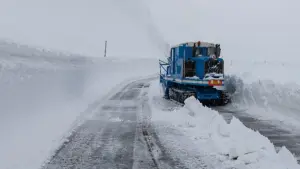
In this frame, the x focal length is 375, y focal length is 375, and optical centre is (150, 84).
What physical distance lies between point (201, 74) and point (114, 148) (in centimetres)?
1018

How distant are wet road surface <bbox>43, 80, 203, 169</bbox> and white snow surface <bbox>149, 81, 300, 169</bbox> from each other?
909 millimetres

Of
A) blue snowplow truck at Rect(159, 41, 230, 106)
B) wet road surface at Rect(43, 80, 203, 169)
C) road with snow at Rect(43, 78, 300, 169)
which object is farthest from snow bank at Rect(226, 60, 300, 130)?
wet road surface at Rect(43, 80, 203, 169)

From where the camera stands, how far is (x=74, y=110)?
1479cm

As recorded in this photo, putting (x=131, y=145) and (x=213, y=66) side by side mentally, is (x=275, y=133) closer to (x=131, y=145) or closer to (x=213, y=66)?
(x=131, y=145)

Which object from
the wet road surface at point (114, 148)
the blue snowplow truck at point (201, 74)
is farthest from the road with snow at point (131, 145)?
the blue snowplow truck at point (201, 74)

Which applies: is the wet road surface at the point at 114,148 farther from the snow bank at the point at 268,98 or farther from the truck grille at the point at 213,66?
the truck grille at the point at 213,66

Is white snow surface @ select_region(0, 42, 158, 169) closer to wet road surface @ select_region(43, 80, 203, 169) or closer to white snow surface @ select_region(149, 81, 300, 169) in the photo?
wet road surface @ select_region(43, 80, 203, 169)

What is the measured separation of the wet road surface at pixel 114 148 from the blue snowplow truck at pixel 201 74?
17.0 feet

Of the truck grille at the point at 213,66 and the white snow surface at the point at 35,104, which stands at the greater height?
the truck grille at the point at 213,66

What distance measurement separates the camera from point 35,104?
38.4ft

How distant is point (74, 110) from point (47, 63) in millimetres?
2172

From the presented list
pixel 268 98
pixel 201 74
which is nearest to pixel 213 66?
pixel 201 74

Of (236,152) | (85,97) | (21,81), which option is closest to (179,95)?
(85,97)

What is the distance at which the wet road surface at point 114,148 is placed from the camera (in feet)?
23.9
